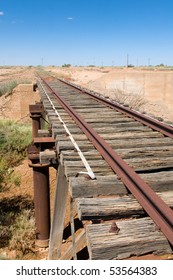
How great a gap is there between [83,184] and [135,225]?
854mm

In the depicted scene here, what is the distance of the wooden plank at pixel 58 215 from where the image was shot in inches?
214

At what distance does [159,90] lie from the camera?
103 feet

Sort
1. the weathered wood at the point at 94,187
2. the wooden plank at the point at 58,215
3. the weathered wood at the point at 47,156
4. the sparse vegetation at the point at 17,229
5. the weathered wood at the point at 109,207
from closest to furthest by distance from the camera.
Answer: the weathered wood at the point at 109,207, the weathered wood at the point at 94,187, the wooden plank at the point at 58,215, the weathered wood at the point at 47,156, the sparse vegetation at the point at 17,229

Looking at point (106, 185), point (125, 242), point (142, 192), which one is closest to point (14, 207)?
point (106, 185)

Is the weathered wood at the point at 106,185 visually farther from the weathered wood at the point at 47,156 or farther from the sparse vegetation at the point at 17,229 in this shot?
the sparse vegetation at the point at 17,229

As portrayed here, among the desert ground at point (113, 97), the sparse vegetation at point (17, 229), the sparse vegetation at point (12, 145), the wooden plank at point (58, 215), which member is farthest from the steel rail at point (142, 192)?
the sparse vegetation at point (12, 145)

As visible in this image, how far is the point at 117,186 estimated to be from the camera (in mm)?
3367

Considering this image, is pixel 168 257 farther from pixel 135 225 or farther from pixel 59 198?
pixel 59 198

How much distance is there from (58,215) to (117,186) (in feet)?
8.71

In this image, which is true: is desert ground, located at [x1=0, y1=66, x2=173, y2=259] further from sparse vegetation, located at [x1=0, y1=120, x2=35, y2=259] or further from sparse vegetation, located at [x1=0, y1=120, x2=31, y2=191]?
sparse vegetation, located at [x1=0, y1=120, x2=31, y2=191]

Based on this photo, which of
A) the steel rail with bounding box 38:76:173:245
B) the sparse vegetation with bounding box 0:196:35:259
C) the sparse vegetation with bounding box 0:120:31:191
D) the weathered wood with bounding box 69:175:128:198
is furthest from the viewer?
the sparse vegetation with bounding box 0:120:31:191

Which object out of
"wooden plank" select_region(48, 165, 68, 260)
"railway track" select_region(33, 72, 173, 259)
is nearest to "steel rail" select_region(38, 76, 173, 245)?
"railway track" select_region(33, 72, 173, 259)

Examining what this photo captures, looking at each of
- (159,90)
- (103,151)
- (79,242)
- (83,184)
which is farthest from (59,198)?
(159,90)

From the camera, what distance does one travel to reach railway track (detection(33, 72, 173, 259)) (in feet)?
7.88
